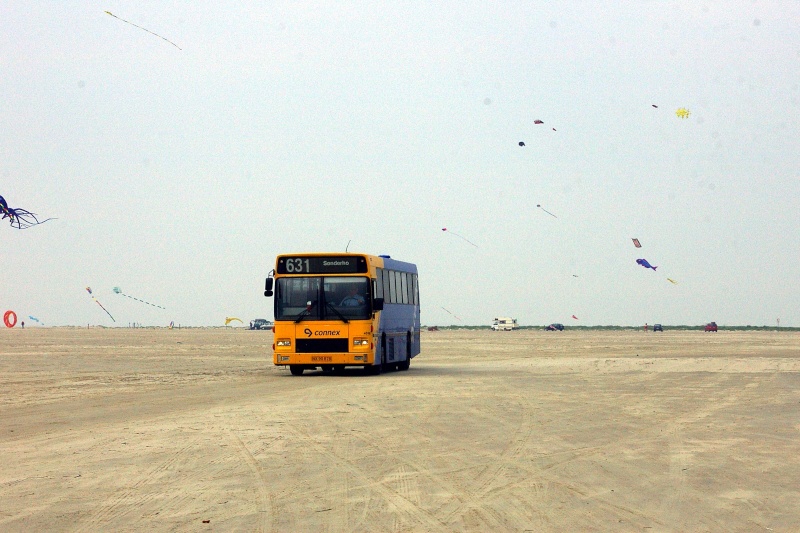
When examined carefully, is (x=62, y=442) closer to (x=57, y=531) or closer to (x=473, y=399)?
(x=57, y=531)

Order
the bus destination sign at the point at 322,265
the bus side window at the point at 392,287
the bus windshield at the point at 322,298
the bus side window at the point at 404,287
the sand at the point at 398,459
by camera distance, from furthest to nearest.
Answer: the bus side window at the point at 404,287 < the bus side window at the point at 392,287 < the bus destination sign at the point at 322,265 < the bus windshield at the point at 322,298 < the sand at the point at 398,459

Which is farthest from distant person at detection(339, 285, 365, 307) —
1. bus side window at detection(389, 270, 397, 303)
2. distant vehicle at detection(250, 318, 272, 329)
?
distant vehicle at detection(250, 318, 272, 329)

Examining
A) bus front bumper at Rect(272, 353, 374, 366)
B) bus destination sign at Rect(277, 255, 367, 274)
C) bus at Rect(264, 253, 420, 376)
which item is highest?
bus destination sign at Rect(277, 255, 367, 274)

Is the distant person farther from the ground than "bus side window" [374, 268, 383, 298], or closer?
closer

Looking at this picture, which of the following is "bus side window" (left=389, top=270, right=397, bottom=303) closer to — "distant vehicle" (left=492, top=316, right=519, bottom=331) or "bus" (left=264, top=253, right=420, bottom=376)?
"bus" (left=264, top=253, right=420, bottom=376)

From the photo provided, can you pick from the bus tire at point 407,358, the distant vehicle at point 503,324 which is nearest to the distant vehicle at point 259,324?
the distant vehicle at point 503,324

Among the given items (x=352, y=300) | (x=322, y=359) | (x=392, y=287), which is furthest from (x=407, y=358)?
(x=322, y=359)

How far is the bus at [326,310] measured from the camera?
97.5 feet

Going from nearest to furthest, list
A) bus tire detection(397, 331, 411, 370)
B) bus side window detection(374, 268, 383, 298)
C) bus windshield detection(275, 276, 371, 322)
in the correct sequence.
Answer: bus windshield detection(275, 276, 371, 322) < bus side window detection(374, 268, 383, 298) < bus tire detection(397, 331, 411, 370)

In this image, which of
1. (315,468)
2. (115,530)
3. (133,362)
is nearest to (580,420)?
(315,468)

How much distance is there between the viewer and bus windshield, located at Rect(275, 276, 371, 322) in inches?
1176

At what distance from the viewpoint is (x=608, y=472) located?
10.9m

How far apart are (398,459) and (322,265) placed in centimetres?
1883

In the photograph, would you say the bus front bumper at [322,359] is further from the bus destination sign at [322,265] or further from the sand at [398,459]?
the sand at [398,459]
